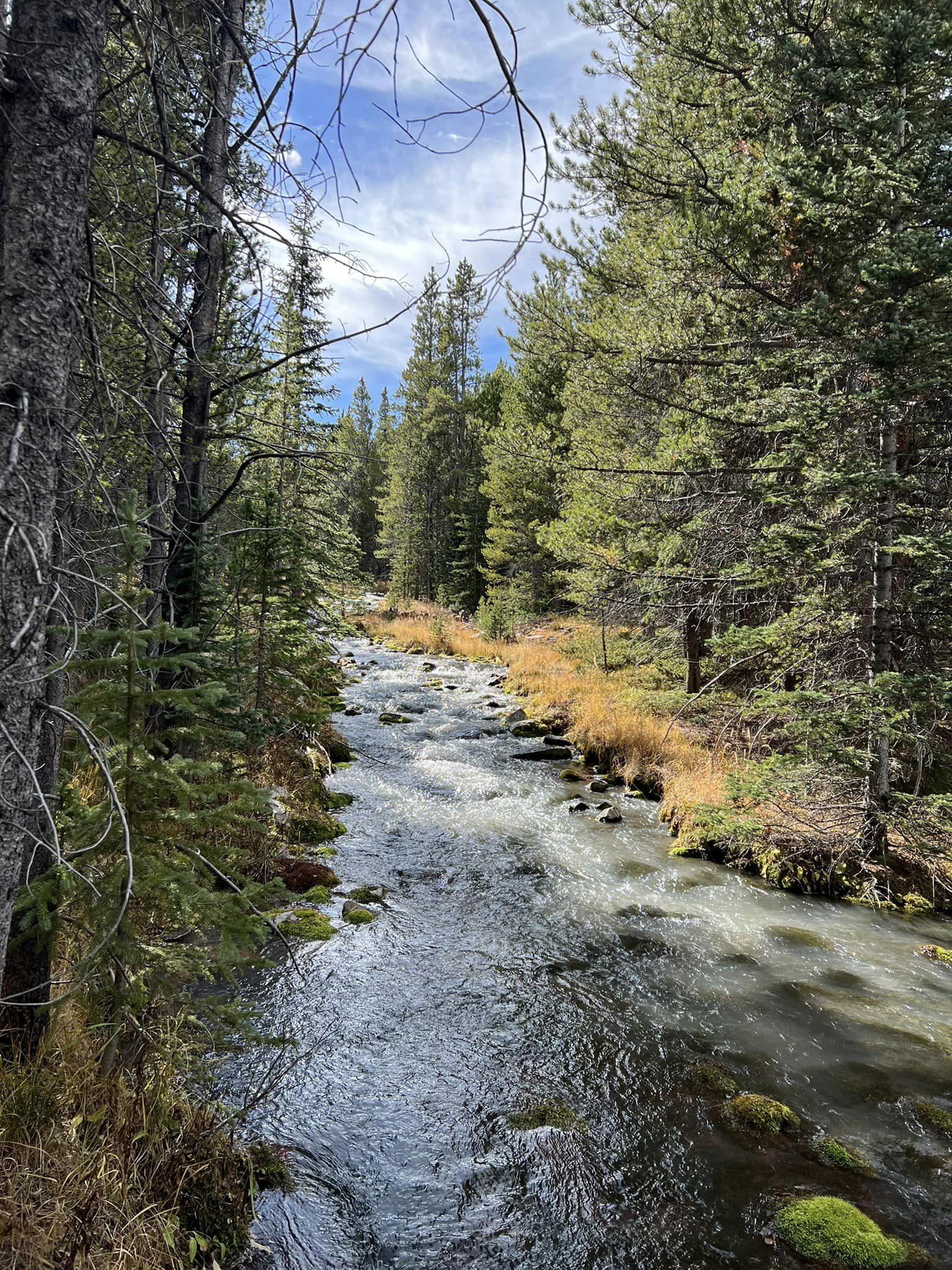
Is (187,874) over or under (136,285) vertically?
under

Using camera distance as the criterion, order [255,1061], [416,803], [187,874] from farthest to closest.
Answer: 1. [416,803]
2. [255,1061]
3. [187,874]

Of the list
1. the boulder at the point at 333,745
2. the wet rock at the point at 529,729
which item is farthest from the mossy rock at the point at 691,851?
the boulder at the point at 333,745

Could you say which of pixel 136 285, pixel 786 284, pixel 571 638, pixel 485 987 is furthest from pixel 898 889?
pixel 571 638

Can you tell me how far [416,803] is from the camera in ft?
31.9

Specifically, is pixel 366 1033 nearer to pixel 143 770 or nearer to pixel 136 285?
pixel 143 770

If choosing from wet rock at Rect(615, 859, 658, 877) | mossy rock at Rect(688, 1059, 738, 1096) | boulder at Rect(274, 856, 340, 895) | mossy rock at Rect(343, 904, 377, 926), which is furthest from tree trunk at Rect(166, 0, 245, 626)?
wet rock at Rect(615, 859, 658, 877)

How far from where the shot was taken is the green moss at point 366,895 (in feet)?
21.7

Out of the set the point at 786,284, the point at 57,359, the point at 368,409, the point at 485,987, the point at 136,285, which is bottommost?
the point at 485,987

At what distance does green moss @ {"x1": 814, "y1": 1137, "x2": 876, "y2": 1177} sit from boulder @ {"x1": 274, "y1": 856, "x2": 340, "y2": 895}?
4.75 m

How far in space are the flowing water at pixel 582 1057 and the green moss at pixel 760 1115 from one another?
0.36 ft

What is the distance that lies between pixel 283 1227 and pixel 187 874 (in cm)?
195

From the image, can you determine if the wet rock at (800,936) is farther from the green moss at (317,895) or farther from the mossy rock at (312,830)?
the mossy rock at (312,830)

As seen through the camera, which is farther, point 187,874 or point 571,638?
point 571,638

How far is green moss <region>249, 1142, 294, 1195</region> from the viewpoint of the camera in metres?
3.23
